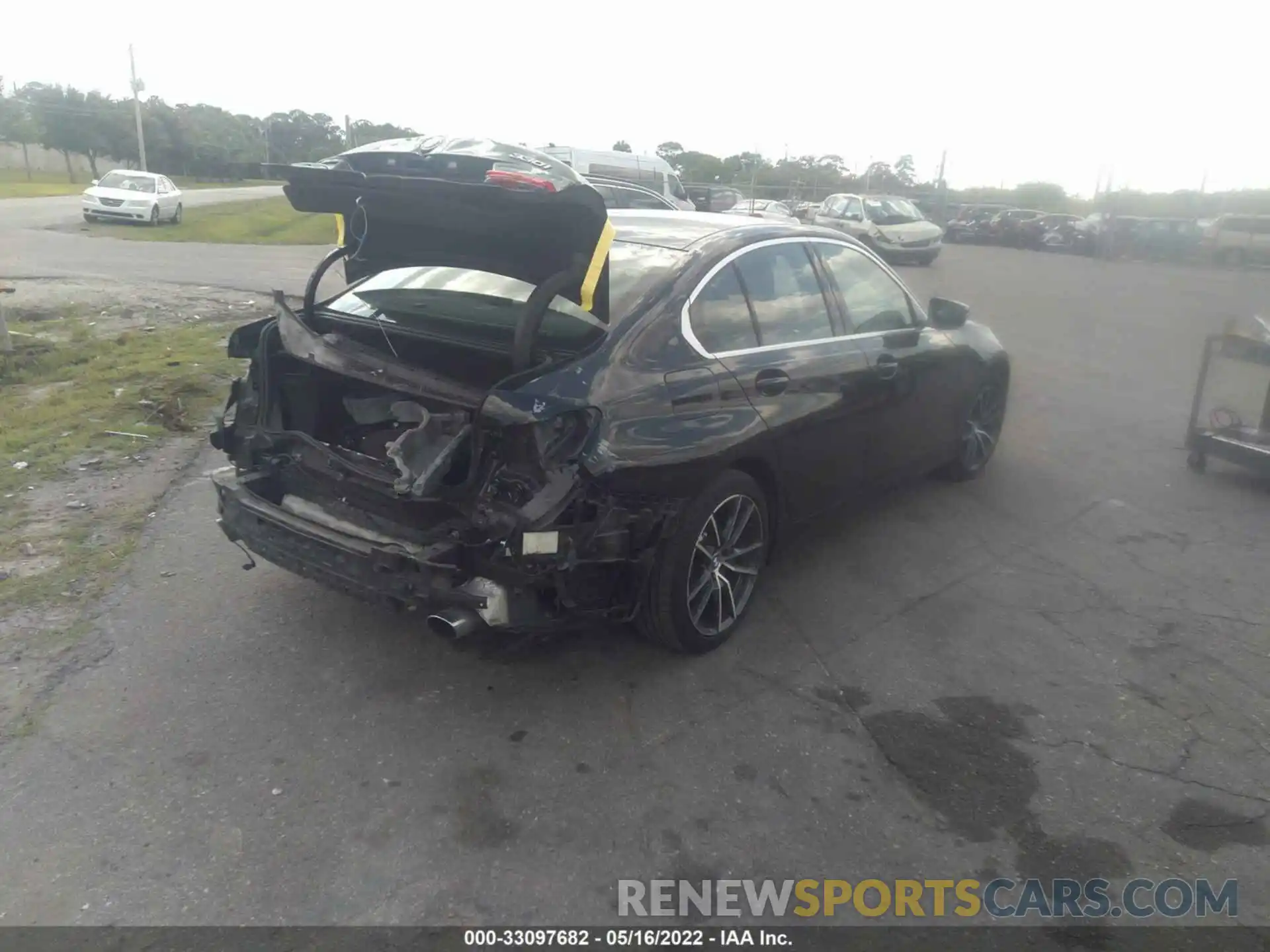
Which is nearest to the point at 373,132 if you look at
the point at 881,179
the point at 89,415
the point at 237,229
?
the point at 237,229

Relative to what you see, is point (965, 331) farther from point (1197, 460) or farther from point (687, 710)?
point (687, 710)

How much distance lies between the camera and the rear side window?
4172 millimetres

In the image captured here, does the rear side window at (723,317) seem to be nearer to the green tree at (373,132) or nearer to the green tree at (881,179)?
the green tree at (373,132)

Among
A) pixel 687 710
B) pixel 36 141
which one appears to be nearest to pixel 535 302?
pixel 687 710

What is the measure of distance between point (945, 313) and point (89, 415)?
594 cm

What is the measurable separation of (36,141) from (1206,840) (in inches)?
2938

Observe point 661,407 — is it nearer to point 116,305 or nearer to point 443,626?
point 443,626

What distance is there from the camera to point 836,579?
5102 millimetres

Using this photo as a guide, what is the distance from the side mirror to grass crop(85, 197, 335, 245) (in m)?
19.0

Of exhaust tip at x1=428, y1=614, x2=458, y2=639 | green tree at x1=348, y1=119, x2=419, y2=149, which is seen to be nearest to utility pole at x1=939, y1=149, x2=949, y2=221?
green tree at x1=348, y1=119, x2=419, y2=149

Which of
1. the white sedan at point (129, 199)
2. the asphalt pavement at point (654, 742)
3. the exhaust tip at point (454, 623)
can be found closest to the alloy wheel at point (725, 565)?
the asphalt pavement at point (654, 742)

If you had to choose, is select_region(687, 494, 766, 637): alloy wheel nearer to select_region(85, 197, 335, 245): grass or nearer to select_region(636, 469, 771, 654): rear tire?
select_region(636, 469, 771, 654): rear tire

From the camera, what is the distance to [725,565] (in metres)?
4.24

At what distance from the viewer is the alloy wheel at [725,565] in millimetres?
4109
